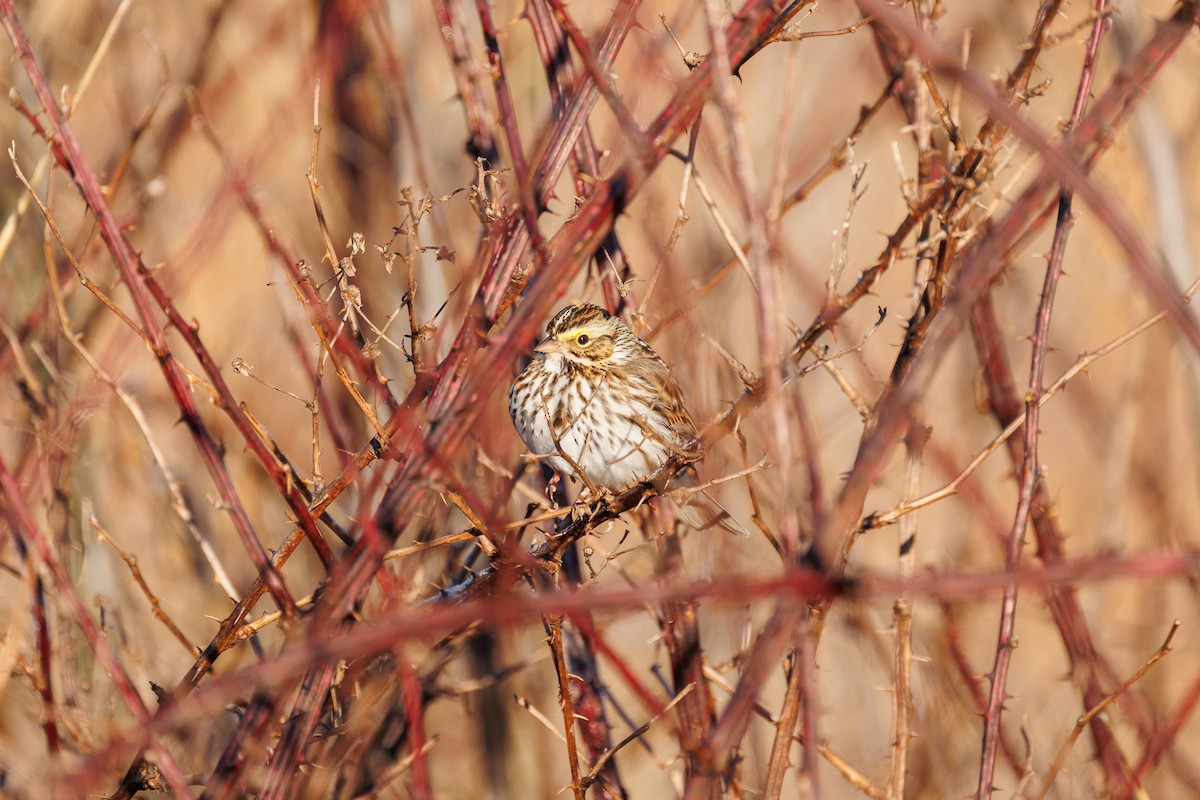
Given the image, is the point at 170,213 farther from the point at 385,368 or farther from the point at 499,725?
the point at 499,725

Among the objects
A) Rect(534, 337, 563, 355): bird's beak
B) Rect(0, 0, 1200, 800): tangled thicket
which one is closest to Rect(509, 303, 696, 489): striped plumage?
Rect(534, 337, 563, 355): bird's beak

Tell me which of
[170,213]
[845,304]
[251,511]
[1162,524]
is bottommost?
[845,304]

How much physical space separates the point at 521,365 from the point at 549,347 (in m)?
0.49

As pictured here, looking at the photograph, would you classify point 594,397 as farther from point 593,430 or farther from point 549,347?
point 549,347

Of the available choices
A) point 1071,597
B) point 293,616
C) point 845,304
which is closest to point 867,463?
point 845,304

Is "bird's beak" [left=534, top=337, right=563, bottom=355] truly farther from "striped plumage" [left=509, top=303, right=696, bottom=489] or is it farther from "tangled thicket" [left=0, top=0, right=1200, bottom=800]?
"tangled thicket" [left=0, top=0, right=1200, bottom=800]

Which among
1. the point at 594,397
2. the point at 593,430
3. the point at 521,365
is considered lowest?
the point at 593,430

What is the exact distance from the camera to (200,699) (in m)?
1.19

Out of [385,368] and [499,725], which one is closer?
[385,368]

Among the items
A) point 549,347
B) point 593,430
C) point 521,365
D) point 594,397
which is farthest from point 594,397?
point 521,365

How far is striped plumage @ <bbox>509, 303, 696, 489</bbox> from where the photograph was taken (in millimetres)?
3664

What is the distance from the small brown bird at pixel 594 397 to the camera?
3.66 metres

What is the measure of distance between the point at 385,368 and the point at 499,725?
2329 millimetres

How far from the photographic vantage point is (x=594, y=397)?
3.73 meters
